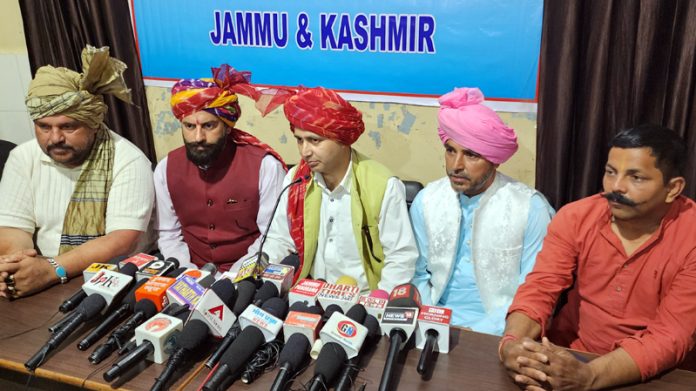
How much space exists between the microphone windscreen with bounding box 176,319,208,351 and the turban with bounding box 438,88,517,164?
3.97ft

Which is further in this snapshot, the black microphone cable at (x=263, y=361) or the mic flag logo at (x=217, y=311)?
the mic flag logo at (x=217, y=311)

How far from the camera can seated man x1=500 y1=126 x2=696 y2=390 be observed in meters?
1.43

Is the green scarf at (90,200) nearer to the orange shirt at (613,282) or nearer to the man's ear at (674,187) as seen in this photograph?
the orange shirt at (613,282)

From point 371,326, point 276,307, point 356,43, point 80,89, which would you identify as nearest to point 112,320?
point 276,307

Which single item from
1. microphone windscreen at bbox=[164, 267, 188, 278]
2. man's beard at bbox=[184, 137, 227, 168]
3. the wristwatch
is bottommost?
the wristwatch

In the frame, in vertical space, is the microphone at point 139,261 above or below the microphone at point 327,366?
below

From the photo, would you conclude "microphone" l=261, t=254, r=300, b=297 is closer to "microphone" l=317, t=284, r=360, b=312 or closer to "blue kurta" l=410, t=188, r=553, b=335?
"microphone" l=317, t=284, r=360, b=312

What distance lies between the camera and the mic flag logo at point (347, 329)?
1.47 meters

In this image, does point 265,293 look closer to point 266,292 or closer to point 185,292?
point 266,292

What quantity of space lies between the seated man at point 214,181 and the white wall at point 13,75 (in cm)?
199

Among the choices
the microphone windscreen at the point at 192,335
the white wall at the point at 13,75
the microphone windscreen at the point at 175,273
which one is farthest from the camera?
the white wall at the point at 13,75

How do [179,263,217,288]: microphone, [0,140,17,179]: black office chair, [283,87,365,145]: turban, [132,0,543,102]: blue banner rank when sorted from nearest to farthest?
[179,263,217,288]: microphone → [283,87,365,145]: turban → [132,0,543,102]: blue banner → [0,140,17,179]: black office chair

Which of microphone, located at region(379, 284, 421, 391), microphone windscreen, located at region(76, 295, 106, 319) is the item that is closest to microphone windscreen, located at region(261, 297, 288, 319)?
microphone, located at region(379, 284, 421, 391)

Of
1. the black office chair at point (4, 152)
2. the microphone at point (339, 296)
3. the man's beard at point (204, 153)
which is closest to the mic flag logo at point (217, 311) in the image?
the microphone at point (339, 296)
